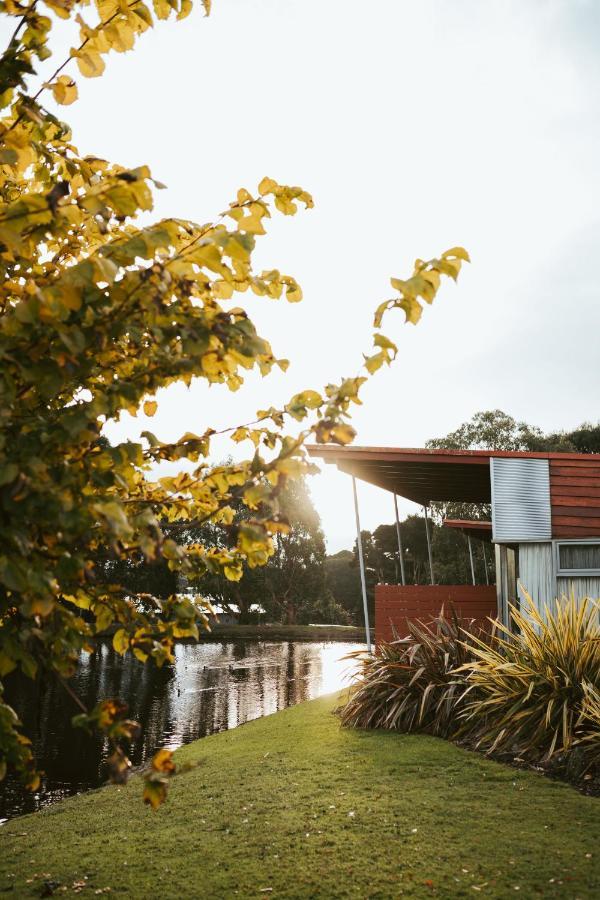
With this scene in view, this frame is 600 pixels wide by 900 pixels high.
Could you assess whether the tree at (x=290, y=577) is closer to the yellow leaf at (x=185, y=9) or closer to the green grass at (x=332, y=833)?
the green grass at (x=332, y=833)

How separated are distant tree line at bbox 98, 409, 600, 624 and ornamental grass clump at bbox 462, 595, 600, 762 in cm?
3124

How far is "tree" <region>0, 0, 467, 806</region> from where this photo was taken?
2006 mm

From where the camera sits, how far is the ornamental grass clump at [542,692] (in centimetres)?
652

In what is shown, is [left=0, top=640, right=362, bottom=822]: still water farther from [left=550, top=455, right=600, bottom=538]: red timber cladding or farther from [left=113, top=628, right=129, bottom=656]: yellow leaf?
[left=550, top=455, right=600, bottom=538]: red timber cladding

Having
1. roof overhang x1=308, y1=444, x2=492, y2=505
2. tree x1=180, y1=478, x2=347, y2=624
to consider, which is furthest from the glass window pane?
tree x1=180, y1=478, x2=347, y2=624

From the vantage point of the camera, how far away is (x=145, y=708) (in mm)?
14805

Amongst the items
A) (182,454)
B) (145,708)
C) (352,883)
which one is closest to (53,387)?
(182,454)

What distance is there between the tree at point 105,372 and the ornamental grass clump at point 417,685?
568 cm

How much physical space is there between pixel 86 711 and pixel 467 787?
15.1ft

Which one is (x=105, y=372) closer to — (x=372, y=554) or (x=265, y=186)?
(x=265, y=186)

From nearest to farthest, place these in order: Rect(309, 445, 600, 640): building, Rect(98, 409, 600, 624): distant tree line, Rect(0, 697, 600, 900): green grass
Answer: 1. Rect(0, 697, 600, 900): green grass
2. Rect(309, 445, 600, 640): building
3. Rect(98, 409, 600, 624): distant tree line

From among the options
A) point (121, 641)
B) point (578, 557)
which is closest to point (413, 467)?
point (578, 557)

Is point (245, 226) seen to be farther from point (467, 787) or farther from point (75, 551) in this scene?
point (467, 787)

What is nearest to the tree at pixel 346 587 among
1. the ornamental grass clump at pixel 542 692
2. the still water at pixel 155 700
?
the still water at pixel 155 700
